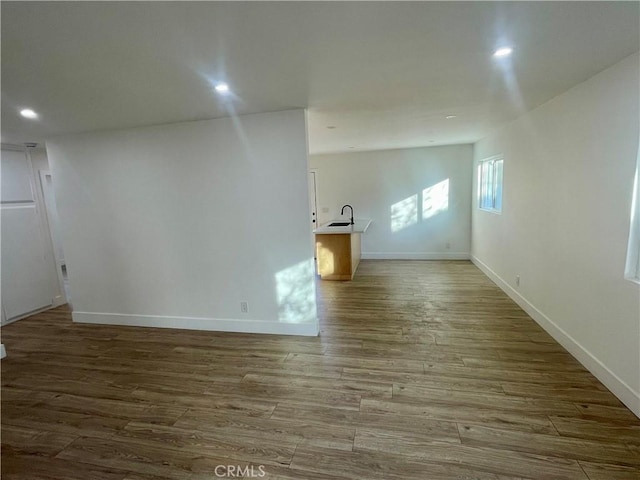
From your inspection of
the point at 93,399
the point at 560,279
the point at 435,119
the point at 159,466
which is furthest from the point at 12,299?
the point at 560,279

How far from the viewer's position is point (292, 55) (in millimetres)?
1889

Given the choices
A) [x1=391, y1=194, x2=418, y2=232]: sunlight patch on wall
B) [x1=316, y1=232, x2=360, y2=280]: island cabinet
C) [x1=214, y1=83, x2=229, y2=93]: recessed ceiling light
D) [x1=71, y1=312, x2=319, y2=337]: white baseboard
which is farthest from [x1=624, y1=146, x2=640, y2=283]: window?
[x1=391, y1=194, x2=418, y2=232]: sunlight patch on wall

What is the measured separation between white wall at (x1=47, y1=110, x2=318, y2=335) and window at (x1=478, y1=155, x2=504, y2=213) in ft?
11.5

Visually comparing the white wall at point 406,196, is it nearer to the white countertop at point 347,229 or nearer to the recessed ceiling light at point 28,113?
the white countertop at point 347,229

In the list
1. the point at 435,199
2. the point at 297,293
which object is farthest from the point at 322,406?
the point at 435,199

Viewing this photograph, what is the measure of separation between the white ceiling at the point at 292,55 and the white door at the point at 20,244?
1.67 m

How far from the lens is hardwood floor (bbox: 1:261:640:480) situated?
1.82m

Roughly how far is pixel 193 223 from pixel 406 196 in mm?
4752

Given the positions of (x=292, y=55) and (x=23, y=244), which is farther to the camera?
(x=23, y=244)

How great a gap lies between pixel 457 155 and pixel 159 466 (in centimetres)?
679

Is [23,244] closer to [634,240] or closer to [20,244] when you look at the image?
[20,244]

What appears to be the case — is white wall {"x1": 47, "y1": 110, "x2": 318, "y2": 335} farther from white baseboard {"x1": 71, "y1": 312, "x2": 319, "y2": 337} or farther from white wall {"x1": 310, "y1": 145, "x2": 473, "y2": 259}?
white wall {"x1": 310, "y1": 145, "x2": 473, "y2": 259}

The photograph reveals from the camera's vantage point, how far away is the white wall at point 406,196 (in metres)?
6.56

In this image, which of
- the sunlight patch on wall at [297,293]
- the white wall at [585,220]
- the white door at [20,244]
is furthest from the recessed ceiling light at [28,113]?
the white wall at [585,220]
